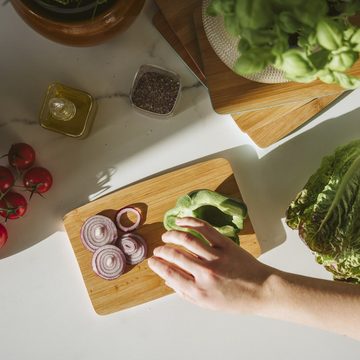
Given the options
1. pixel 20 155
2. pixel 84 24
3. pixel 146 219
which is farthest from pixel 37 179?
pixel 84 24

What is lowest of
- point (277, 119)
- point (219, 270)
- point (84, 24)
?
point (219, 270)

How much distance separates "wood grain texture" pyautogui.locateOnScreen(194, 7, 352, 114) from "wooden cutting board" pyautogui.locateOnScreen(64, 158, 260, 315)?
0.21 m

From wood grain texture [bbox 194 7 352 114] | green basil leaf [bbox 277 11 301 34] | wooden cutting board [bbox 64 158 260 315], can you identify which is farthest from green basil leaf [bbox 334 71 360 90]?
wooden cutting board [bbox 64 158 260 315]

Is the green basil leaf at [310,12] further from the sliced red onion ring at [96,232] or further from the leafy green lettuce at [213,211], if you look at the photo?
the sliced red onion ring at [96,232]

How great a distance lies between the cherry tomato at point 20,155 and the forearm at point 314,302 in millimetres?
605

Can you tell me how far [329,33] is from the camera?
0.75 metres

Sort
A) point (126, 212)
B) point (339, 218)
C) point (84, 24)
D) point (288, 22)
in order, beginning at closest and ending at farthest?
point (288, 22) → point (84, 24) → point (339, 218) → point (126, 212)

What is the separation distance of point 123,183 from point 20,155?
0.82 feet

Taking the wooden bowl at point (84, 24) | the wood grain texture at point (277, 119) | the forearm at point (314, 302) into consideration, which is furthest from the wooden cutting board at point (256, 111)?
the forearm at point (314, 302)

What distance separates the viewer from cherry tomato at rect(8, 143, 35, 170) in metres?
1.24

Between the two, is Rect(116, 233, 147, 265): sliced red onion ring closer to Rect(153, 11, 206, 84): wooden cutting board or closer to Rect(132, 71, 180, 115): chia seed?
Rect(132, 71, 180, 115): chia seed

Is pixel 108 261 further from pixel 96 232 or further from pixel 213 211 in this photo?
pixel 213 211

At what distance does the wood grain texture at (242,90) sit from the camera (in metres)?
1.09

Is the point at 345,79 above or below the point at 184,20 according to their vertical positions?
below
